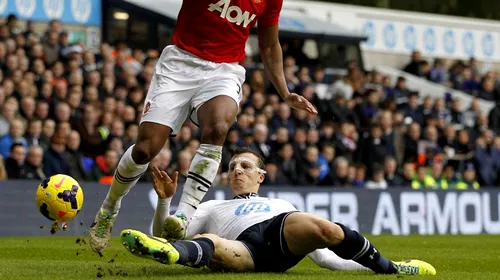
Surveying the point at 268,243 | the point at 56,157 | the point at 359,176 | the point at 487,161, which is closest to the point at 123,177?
the point at 268,243

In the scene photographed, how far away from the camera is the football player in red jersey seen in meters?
8.95

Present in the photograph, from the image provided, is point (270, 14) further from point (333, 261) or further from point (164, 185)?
point (333, 261)

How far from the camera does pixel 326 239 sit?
7988 millimetres

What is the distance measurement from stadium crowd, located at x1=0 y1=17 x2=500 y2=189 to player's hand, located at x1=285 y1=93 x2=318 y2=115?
7.50 metres

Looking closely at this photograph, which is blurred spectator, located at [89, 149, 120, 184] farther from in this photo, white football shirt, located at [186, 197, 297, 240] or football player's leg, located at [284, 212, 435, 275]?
football player's leg, located at [284, 212, 435, 275]

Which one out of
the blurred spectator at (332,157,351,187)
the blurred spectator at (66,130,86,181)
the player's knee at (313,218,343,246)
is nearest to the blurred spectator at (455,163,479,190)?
the blurred spectator at (332,157,351,187)

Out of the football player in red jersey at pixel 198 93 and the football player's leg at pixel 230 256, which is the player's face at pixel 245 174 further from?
the football player's leg at pixel 230 256

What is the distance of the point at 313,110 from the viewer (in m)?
9.25

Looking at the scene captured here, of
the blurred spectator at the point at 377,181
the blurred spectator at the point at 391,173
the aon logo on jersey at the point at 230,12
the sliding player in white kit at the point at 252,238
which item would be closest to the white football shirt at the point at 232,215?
the sliding player in white kit at the point at 252,238

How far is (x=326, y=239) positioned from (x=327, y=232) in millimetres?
53

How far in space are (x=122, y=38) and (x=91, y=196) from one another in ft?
31.5

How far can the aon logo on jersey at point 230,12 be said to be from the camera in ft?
30.8

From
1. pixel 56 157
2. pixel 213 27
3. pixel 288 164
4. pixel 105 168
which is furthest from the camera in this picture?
pixel 288 164

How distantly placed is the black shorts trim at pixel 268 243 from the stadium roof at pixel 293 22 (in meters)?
17.2
